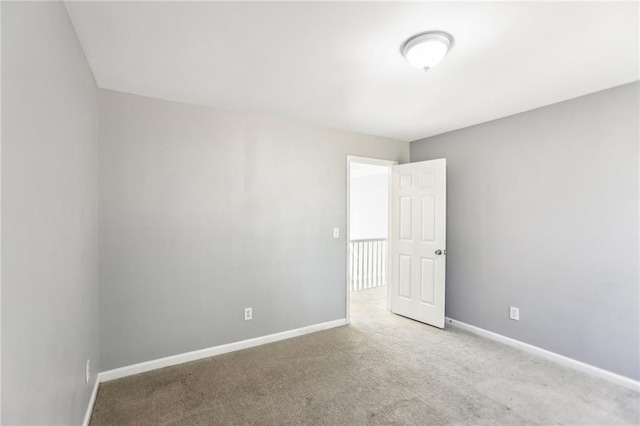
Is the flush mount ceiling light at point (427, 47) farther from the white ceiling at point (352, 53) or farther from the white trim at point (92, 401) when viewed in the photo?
the white trim at point (92, 401)

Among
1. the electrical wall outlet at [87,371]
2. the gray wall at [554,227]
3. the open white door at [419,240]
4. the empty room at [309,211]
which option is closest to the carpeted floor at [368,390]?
→ the empty room at [309,211]

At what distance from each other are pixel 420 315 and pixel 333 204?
179 cm

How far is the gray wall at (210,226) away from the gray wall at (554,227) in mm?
1509

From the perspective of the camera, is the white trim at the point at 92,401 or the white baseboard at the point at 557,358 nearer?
the white trim at the point at 92,401

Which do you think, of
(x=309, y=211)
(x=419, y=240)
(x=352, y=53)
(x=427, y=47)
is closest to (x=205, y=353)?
(x=309, y=211)

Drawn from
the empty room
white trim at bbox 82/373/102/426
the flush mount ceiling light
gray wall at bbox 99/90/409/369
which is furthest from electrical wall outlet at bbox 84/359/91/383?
the flush mount ceiling light

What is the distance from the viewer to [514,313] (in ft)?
10.1

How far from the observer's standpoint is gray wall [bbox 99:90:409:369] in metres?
2.46

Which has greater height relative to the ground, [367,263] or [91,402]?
[367,263]

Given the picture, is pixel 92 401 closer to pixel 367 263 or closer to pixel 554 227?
pixel 554 227

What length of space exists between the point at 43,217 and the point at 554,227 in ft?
12.2

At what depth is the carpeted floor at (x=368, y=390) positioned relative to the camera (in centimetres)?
199

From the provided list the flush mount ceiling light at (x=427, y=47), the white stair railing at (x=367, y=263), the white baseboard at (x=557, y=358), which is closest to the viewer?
the flush mount ceiling light at (x=427, y=47)

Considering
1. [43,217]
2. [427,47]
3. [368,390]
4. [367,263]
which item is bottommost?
[368,390]
